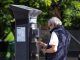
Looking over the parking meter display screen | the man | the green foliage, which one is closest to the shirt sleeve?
the man

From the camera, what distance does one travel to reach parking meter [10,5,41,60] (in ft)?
21.9

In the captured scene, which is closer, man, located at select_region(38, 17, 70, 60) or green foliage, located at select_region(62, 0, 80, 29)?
man, located at select_region(38, 17, 70, 60)

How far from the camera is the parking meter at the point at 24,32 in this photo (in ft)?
21.9

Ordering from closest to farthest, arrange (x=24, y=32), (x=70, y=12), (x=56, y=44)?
(x=56, y=44) → (x=24, y=32) → (x=70, y=12)

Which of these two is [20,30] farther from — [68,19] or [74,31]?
[74,31]

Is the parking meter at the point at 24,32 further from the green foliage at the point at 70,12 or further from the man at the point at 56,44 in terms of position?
the green foliage at the point at 70,12

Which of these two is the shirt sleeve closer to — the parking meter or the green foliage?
the parking meter

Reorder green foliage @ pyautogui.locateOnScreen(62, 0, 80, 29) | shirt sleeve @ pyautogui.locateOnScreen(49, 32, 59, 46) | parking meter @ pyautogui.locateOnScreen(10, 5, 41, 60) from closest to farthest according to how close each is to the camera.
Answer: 1. shirt sleeve @ pyautogui.locateOnScreen(49, 32, 59, 46)
2. parking meter @ pyautogui.locateOnScreen(10, 5, 41, 60)
3. green foliage @ pyautogui.locateOnScreen(62, 0, 80, 29)

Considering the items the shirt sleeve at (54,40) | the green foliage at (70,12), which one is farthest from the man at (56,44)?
the green foliage at (70,12)

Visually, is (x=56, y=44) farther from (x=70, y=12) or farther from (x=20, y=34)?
(x=70, y=12)

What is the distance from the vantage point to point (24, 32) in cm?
670

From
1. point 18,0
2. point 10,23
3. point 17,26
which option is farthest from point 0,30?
point 17,26

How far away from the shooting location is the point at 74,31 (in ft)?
49.1

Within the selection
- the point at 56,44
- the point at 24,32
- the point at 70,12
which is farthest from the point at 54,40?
the point at 70,12
